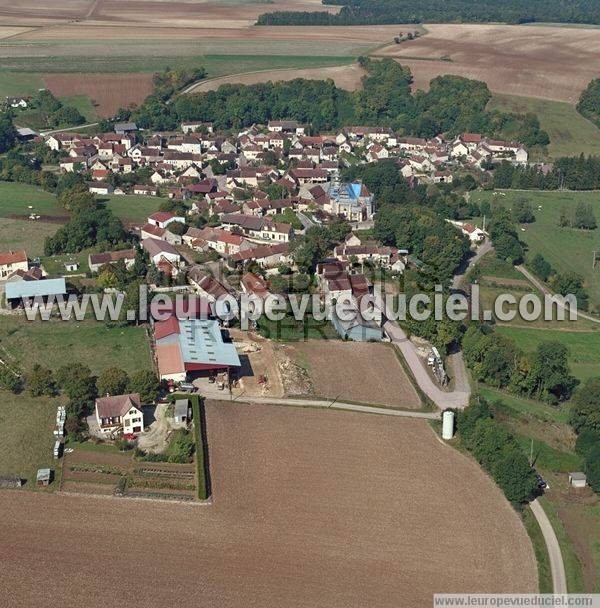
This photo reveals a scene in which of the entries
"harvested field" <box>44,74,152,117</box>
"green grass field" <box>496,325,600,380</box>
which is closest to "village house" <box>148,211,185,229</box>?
"green grass field" <box>496,325,600,380</box>

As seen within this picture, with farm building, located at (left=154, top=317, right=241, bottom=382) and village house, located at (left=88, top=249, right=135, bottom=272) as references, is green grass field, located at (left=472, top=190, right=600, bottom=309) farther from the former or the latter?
village house, located at (left=88, top=249, right=135, bottom=272)

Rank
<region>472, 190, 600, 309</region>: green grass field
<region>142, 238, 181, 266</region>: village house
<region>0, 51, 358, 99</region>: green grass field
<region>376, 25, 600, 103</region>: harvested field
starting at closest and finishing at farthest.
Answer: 1. <region>142, 238, 181, 266</region>: village house
2. <region>472, 190, 600, 309</region>: green grass field
3. <region>376, 25, 600, 103</region>: harvested field
4. <region>0, 51, 358, 99</region>: green grass field

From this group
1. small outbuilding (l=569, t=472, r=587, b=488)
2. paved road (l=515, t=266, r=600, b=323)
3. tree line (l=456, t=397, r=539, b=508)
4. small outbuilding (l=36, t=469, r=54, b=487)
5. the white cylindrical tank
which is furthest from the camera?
paved road (l=515, t=266, r=600, b=323)

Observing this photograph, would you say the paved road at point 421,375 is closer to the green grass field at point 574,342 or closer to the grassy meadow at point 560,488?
the grassy meadow at point 560,488

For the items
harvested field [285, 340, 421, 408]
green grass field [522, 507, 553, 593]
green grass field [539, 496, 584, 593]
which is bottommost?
green grass field [539, 496, 584, 593]

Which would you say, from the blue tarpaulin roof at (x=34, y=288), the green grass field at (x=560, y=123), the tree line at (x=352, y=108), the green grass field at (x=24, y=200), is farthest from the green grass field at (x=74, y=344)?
the green grass field at (x=560, y=123)

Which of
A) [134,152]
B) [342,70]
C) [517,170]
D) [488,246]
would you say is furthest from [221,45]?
[488,246]

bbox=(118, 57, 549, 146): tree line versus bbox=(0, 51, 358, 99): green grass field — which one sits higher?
bbox=(0, 51, 358, 99): green grass field

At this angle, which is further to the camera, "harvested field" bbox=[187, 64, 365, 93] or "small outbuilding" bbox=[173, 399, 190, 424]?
"harvested field" bbox=[187, 64, 365, 93]
